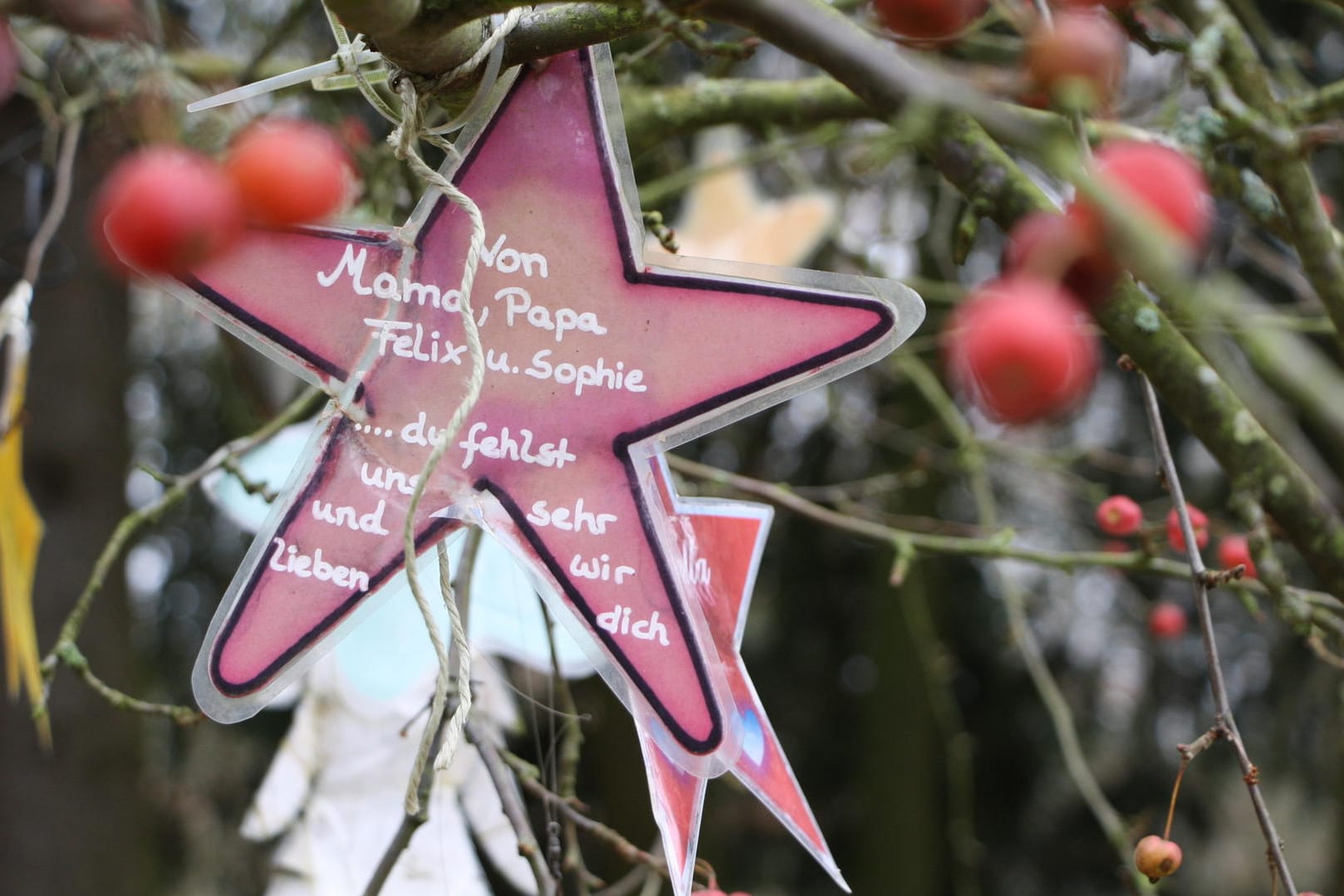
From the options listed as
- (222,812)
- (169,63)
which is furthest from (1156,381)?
(222,812)

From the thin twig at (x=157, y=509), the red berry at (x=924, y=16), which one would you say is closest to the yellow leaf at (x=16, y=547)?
the thin twig at (x=157, y=509)

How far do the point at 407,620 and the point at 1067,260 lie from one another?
83cm

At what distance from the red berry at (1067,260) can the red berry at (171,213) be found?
9.9 inches

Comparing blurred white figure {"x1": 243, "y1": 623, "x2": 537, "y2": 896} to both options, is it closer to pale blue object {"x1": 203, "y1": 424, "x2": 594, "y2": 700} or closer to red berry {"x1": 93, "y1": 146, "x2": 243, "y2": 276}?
pale blue object {"x1": 203, "y1": 424, "x2": 594, "y2": 700}

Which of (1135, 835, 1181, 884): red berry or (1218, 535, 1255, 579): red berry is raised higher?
(1135, 835, 1181, 884): red berry

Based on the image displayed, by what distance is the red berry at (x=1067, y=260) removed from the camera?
1.13 ft

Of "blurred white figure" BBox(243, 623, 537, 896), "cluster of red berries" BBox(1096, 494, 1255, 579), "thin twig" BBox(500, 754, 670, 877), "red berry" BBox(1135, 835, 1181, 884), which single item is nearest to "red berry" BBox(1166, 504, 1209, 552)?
"cluster of red berries" BBox(1096, 494, 1255, 579)

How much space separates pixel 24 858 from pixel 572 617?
1.77m

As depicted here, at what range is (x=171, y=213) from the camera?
0.33 meters

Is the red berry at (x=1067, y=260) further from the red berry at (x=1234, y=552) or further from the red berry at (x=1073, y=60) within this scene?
the red berry at (x=1234, y=552)

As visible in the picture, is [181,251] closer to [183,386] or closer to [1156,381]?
[1156,381]

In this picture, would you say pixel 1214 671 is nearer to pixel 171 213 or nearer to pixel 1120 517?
pixel 1120 517

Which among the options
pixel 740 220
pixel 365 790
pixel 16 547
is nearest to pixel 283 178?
pixel 16 547

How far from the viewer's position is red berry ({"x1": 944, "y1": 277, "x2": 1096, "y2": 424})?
33cm
